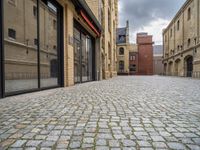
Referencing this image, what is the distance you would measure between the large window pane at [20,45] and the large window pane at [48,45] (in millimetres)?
434

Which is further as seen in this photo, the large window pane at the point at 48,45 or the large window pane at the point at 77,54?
the large window pane at the point at 77,54

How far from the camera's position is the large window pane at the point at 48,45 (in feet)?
23.6

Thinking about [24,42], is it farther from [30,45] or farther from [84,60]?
[84,60]

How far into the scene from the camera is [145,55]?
139ft

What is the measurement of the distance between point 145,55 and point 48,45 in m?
37.1

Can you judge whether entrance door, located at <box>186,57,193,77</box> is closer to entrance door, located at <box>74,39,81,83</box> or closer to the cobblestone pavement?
entrance door, located at <box>74,39,81,83</box>

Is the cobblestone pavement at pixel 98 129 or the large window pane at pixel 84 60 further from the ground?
the large window pane at pixel 84 60

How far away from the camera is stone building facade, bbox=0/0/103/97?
215 inches

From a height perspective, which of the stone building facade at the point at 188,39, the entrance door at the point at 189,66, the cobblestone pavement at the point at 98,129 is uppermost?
the stone building facade at the point at 188,39

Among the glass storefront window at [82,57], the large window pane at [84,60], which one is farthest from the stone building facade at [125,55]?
the large window pane at [84,60]

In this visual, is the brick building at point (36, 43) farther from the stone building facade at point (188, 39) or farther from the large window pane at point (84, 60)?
the stone building facade at point (188, 39)

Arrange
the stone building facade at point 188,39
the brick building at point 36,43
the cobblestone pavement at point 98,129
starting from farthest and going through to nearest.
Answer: the stone building facade at point 188,39 < the brick building at point 36,43 < the cobblestone pavement at point 98,129

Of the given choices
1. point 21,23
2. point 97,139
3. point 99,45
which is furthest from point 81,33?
point 97,139

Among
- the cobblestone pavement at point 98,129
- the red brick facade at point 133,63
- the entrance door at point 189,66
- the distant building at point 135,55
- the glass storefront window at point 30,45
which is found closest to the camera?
the cobblestone pavement at point 98,129
